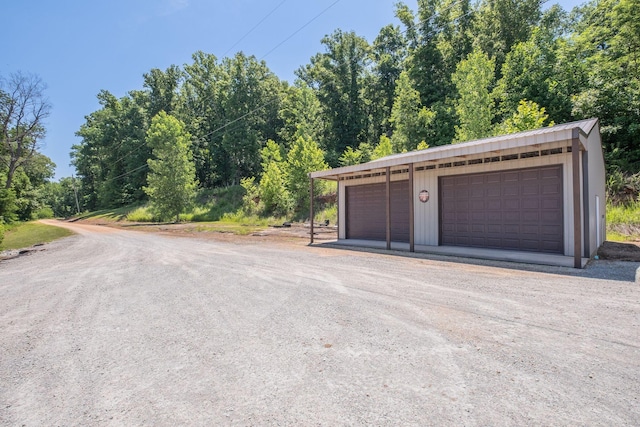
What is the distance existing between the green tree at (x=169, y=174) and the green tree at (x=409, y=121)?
1894 centimetres

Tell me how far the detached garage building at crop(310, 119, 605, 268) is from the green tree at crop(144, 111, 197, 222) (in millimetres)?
20485

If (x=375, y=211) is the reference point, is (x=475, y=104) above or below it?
above

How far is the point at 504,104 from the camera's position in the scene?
21.1 metres

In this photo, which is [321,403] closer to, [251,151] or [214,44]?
[214,44]

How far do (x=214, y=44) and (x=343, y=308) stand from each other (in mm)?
20996

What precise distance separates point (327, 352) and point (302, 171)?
71.5 ft

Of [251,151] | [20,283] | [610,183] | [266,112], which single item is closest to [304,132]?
[251,151]

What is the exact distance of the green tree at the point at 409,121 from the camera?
2544 centimetres

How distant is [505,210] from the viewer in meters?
9.30

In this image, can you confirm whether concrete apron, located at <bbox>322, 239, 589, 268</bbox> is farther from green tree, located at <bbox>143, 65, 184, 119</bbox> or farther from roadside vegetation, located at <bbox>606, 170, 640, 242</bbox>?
green tree, located at <bbox>143, 65, 184, 119</bbox>

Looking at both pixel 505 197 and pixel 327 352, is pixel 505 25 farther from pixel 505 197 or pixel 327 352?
pixel 327 352

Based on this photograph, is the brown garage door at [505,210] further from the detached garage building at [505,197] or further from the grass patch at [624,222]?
the grass patch at [624,222]

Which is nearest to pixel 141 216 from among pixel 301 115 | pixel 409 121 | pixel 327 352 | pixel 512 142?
pixel 301 115

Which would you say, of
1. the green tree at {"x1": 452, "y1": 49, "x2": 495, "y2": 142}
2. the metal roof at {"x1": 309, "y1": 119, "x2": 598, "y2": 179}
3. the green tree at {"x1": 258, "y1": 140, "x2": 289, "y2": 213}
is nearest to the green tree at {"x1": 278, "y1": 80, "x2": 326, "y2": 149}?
the green tree at {"x1": 258, "y1": 140, "x2": 289, "y2": 213}
